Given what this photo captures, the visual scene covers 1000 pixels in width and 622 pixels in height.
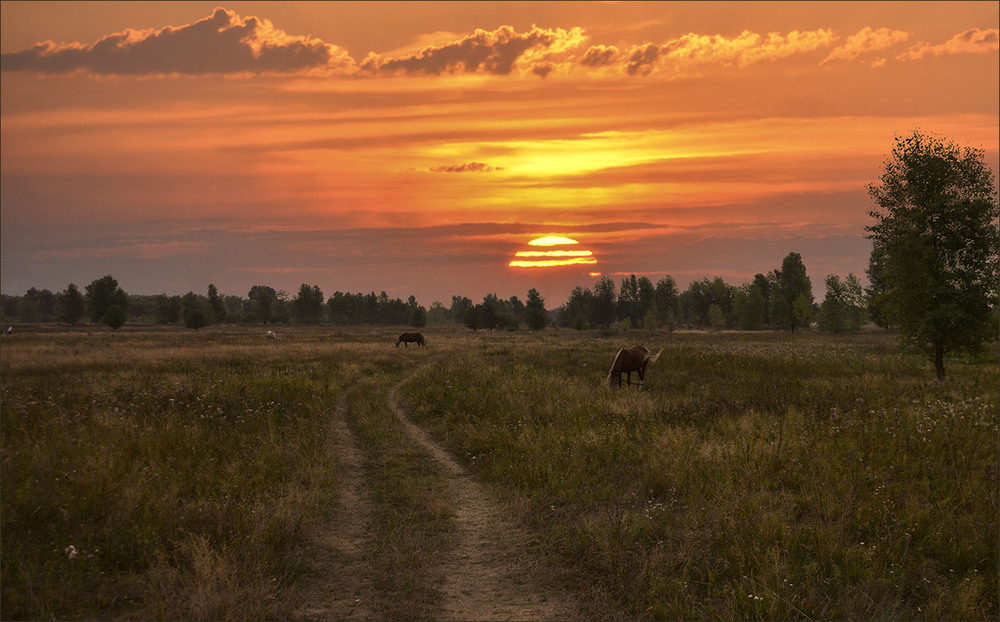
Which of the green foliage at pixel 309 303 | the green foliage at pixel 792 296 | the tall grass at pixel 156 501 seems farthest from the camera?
the green foliage at pixel 309 303

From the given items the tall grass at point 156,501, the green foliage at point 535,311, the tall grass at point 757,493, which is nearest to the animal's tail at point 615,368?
the tall grass at point 757,493

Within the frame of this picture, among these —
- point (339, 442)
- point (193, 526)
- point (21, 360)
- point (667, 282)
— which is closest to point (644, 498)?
point (193, 526)

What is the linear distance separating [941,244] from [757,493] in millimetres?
23832

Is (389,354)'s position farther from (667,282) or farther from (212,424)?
(667,282)

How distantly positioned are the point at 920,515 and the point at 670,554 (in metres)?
4.08

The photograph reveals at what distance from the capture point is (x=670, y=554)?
7238 millimetres

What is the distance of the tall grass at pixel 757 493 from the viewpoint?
21.2ft

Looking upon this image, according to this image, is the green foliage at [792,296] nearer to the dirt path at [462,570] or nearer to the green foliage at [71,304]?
the dirt path at [462,570]

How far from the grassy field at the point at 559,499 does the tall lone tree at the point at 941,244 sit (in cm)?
1084

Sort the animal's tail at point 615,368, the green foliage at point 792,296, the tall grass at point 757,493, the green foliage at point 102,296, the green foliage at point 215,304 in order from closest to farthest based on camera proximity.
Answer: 1. the tall grass at point 757,493
2. the animal's tail at point 615,368
3. the green foliage at point 792,296
4. the green foliage at point 102,296
5. the green foliage at point 215,304

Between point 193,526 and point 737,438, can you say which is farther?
point 737,438

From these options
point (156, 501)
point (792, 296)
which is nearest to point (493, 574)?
point (156, 501)

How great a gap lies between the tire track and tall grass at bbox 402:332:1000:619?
59cm

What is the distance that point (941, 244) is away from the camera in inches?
995
